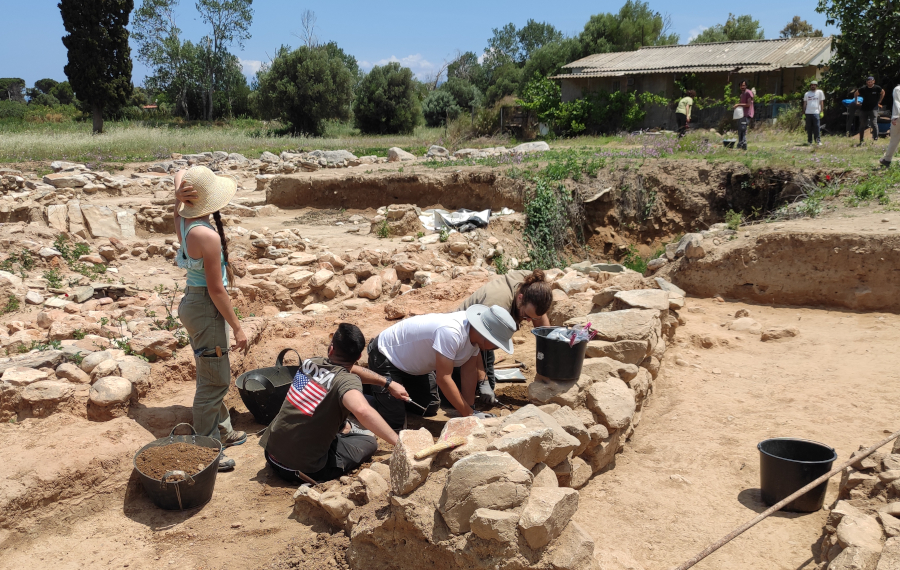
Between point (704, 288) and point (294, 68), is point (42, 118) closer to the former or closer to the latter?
point (294, 68)

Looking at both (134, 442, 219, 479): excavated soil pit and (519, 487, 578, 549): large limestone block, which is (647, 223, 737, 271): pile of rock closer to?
(519, 487, 578, 549): large limestone block

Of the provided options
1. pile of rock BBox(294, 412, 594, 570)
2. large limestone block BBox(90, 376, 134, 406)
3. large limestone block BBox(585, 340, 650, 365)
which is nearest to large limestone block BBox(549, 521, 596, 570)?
pile of rock BBox(294, 412, 594, 570)

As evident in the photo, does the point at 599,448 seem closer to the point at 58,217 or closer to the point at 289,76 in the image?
the point at 58,217

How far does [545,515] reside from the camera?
2.53 meters

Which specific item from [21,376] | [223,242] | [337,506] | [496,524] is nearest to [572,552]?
[496,524]

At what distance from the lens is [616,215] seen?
11.0m

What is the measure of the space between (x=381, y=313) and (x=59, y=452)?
350 centimetres

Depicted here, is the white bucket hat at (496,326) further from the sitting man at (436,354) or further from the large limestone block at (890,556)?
the large limestone block at (890,556)

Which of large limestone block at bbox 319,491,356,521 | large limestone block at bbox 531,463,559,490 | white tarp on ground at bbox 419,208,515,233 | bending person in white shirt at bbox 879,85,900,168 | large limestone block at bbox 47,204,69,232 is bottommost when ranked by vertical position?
large limestone block at bbox 319,491,356,521

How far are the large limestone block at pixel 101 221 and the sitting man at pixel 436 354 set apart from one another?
5.77m

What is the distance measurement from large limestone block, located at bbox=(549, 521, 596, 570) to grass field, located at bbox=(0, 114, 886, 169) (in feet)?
30.0

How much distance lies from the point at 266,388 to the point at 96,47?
26815 millimetres

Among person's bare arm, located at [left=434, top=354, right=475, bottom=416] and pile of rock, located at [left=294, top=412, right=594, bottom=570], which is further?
person's bare arm, located at [left=434, top=354, right=475, bottom=416]

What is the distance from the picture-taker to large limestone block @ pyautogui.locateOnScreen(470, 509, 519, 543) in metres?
2.50
